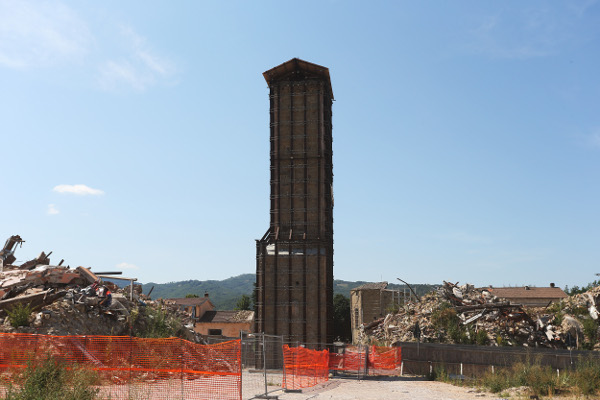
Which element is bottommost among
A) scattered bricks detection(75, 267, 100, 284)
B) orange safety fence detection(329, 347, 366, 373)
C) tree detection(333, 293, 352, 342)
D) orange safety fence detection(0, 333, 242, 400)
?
tree detection(333, 293, 352, 342)

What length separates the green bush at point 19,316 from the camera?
20.2 meters

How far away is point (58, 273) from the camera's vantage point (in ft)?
81.9

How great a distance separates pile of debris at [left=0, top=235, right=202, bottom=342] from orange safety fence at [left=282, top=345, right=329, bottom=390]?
20.0 feet

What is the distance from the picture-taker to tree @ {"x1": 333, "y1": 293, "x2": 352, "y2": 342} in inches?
3054

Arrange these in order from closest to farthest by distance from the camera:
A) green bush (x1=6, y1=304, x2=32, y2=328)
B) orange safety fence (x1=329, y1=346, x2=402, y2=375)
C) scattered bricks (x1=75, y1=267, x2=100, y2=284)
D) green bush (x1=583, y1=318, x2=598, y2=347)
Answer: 1. green bush (x1=6, y1=304, x2=32, y2=328)
2. scattered bricks (x1=75, y1=267, x2=100, y2=284)
3. orange safety fence (x1=329, y1=346, x2=402, y2=375)
4. green bush (x1=583, y1=318, x2=598, y2=347)

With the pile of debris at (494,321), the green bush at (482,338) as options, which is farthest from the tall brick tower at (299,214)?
the green bush at (482,338)

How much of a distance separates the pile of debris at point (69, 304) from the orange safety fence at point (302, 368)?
611 cm

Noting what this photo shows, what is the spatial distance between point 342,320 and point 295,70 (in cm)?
5012

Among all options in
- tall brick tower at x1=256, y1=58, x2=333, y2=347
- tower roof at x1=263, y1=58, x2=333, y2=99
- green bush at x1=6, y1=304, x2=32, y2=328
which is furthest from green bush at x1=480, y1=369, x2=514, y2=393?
tower roof at x1=263, y1=58, x2=333, y2=99

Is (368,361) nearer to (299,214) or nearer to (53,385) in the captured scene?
(299,214)

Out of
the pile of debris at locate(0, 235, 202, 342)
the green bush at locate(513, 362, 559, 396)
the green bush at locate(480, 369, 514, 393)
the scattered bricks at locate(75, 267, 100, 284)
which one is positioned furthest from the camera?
the scattered bricks at locate(75, 267, 100, 284)

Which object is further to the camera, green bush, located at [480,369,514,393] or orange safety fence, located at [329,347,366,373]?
orange safety fence, located at [329,347,366,373]

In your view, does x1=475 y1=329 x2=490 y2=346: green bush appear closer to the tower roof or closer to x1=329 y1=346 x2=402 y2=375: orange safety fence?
x1=329 y1=346 x2=402 y2=375: orange safety fence

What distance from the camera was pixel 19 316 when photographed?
20297 mm
